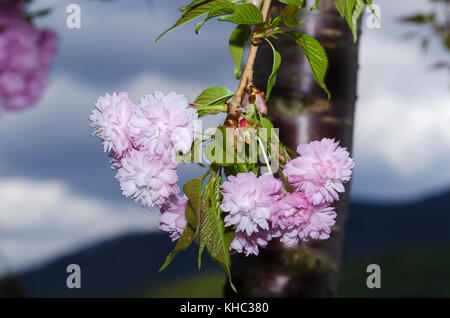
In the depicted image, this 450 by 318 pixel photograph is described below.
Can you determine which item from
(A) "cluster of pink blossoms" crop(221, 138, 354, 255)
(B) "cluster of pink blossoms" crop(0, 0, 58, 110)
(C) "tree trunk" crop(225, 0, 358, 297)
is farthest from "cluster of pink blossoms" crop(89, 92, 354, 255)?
(B) "cluster of pink blossoms" crop(0, 0, 58, 110)

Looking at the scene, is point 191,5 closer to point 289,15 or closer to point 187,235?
point 289,15

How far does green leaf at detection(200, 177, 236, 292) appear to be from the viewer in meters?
0.56

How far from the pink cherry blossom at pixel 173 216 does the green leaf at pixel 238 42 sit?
7.5 inches

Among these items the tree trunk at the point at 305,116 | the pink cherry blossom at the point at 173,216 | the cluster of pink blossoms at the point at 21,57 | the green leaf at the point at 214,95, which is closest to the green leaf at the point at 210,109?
the green leaf at the point at 214,95

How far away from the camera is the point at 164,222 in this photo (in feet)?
2.05

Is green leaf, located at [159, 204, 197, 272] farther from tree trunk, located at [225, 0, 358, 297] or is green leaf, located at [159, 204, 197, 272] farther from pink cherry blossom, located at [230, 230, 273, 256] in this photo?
tree trunk, located at [225, 0, 358, 297]

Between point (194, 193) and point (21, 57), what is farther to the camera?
point (21, 57)

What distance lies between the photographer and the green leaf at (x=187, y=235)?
1.86 ft

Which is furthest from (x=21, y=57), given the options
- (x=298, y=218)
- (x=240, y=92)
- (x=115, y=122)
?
(x=298, y=218)

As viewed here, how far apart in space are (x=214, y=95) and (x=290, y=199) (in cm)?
17

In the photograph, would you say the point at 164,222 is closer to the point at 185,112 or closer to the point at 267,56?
the point at 185,112

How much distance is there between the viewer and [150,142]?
0.57 meters

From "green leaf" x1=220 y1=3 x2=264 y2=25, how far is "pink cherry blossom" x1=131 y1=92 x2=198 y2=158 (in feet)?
0.38
